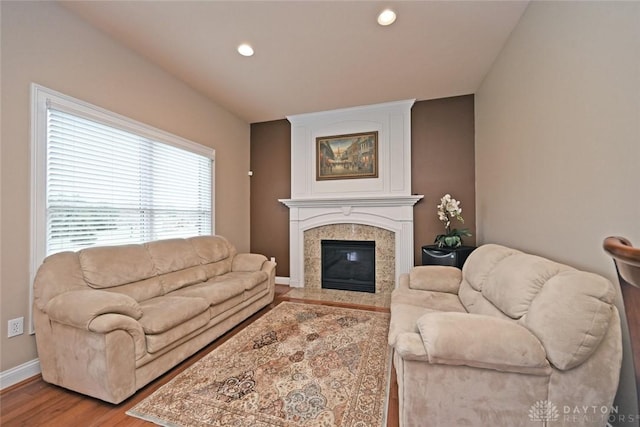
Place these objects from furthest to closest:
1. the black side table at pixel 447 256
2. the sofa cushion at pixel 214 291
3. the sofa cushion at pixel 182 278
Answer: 1. the black side table at pixel 447 256
2. the sofa cushion at pixel 182 278
3. the sofa cushion at pixel 214 291

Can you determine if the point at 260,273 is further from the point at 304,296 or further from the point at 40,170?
the point at 40,170

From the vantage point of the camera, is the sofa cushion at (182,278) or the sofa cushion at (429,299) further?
the sofa cushion at (182,278)

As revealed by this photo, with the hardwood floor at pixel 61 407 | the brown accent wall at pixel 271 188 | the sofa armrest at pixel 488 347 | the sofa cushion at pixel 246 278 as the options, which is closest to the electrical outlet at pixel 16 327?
the hardwood floor at pixel 61 407

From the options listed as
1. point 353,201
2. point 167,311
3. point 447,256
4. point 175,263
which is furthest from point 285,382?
point 353,201

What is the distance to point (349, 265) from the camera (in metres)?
4.32

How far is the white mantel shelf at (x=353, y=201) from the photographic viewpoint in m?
3.88

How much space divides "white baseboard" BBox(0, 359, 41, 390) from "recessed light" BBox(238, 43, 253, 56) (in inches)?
127

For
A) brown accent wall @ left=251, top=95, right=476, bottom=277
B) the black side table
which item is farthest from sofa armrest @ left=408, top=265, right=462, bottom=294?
brown accent wall @ left=251, top=95, right=476, bottom=277

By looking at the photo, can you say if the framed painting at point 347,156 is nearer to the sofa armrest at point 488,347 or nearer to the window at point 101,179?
the window at point 101,179

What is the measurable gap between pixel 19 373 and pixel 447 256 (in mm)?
3969

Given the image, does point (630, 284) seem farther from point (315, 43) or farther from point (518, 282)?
point (315, 43)

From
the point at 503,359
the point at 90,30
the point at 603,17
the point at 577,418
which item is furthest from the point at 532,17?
the point at 90,30

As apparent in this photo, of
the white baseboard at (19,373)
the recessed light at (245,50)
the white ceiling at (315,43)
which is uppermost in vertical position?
the white ceiling at (315,43)

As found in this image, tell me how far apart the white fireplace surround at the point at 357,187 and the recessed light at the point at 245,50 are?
1.69 m
